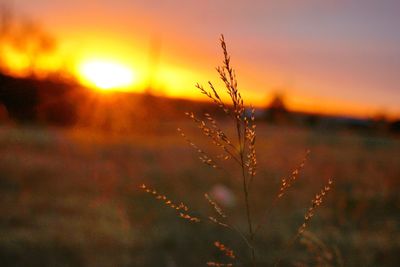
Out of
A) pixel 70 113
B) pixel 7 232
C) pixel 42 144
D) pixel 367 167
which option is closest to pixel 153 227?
pixel 7 232

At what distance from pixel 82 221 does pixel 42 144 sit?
8.03 m

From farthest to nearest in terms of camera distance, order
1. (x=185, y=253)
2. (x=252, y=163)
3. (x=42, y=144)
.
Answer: (x=42, y=144), (x=185, y=253), (x=252, y=163)

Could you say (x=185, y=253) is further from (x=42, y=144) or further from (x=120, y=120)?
(x=120, y=120)

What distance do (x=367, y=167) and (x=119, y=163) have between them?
6.02 metres

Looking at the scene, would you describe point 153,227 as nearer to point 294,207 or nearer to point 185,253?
point 185,253

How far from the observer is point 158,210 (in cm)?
689

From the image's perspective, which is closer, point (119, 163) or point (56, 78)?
point (119, 163)

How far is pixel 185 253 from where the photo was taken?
17.4ft

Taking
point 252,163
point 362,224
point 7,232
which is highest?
point 252,163

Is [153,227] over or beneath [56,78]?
beneath

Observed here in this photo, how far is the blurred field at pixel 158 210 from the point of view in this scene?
509cm

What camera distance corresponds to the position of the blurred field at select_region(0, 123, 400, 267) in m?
→ 5.09

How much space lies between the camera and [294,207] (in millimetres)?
7336

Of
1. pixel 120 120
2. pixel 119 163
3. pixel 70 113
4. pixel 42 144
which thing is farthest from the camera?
pixel 70 113
